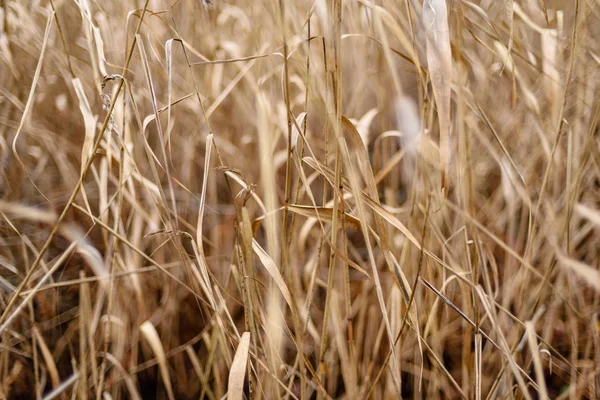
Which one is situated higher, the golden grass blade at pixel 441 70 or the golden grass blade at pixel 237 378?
the golden grass blade at pixel 441 70

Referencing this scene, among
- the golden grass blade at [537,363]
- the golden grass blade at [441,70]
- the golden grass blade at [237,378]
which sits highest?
the golden grass blade at [441,70]

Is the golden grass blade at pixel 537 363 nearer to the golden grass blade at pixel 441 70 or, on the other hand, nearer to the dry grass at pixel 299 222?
the dry grass at pixel 299 222

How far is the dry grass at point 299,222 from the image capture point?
0.41 m

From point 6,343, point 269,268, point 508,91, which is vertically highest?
point 508,91

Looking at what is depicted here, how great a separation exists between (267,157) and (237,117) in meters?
0.50

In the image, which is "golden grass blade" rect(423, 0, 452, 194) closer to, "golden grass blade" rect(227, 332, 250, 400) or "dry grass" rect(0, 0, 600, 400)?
"dry grass" rect(0, 0, 600, 400)

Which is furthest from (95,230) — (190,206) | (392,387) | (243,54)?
(392,387)

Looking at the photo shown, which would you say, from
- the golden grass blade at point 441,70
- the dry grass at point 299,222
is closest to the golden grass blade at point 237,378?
the dry grass at point 299,222

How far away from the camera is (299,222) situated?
2.35 feet

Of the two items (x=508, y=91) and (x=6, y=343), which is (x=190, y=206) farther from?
(x=508, y=91)

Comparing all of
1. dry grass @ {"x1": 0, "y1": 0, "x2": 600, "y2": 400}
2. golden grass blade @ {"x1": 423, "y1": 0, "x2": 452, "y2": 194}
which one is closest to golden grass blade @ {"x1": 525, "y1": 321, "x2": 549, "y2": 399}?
dry grass @ {"x1": 0, "y1": 0, "x2": 600, "y2": 400}

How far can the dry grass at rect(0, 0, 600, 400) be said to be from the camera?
0.41 m

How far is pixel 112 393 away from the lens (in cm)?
59

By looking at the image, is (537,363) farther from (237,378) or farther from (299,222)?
(299,222)
